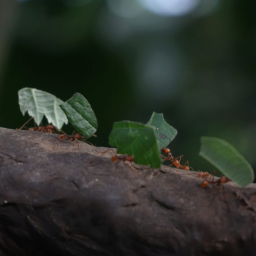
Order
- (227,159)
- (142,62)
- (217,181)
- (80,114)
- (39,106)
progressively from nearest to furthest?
(227,159) < (217,181) < (80,114) < (39,106) < (142,62)

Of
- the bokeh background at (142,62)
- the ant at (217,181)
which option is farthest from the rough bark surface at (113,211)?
the bokeh background at (142,62)

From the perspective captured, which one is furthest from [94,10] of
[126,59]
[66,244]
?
[66,244]

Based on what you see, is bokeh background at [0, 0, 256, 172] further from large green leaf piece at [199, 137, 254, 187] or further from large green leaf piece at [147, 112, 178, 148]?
large green leaf piece at [199, 137, 254, 187]

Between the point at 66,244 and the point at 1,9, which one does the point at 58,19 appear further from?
the point at 66,244

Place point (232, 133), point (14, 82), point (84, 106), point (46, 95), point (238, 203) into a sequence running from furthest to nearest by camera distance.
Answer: point (14, 82) < point (232, 133) < point (46, 95) < point (84, 106) < point (238, 203)

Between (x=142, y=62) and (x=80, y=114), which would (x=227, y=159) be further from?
(x=142, y=62)

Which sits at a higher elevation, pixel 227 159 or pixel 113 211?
pixel 227 159

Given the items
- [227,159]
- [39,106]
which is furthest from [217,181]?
[39,106]

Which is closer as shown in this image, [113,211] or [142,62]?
[113,211]
